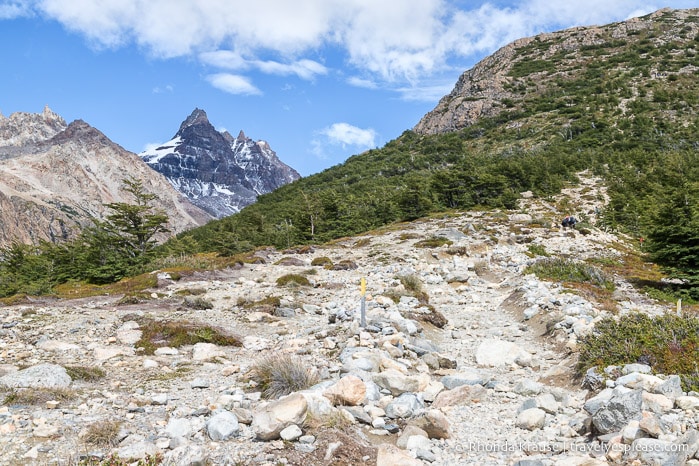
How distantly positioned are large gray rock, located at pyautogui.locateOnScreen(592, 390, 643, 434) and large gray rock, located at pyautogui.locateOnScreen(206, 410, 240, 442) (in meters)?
4.15

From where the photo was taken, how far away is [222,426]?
5.18m

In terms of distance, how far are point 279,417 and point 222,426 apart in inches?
27.8

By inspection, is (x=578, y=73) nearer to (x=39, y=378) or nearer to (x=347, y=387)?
(x=347, y=387)

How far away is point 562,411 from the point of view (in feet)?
18.7

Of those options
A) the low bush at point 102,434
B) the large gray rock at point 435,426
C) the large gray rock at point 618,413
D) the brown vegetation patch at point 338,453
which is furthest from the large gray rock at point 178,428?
the large gray rock at point 618,413

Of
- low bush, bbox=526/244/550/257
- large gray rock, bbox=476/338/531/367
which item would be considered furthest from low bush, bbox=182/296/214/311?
low bush, bbox=526/244/550/257

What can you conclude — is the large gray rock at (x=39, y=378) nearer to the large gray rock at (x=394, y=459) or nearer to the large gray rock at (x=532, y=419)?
the large gray rock at (x=394, y=459)

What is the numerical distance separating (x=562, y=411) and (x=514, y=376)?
7.61ft

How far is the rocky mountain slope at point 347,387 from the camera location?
15.3ft

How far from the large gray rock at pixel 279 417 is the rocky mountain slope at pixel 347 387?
0.7 inches

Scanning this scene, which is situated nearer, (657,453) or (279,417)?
(657,453)

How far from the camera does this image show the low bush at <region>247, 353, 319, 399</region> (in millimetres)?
6734

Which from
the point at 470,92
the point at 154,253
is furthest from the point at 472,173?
the point at 470,92

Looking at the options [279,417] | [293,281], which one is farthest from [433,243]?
[279,417]
